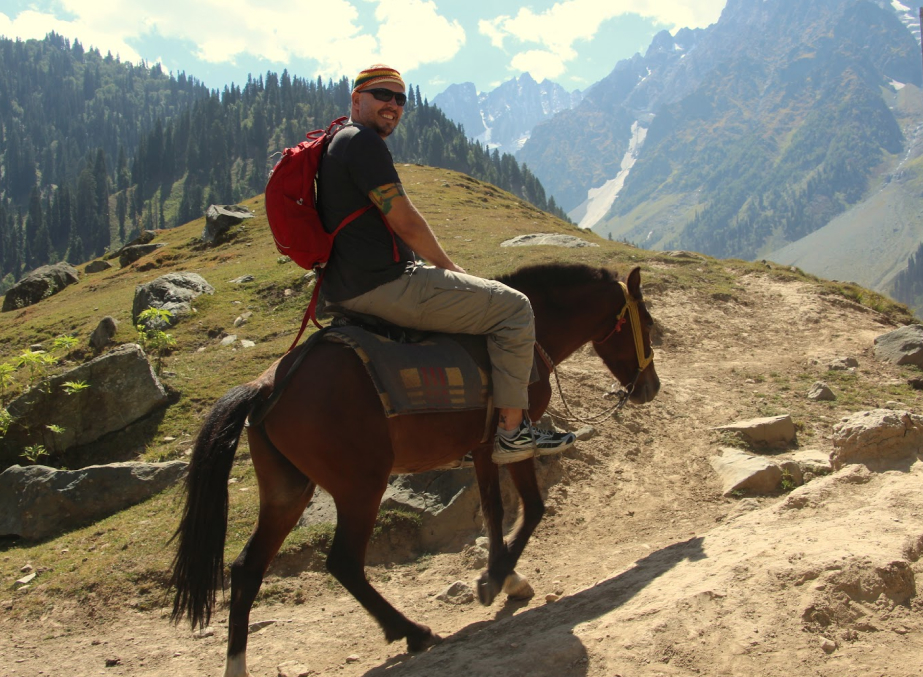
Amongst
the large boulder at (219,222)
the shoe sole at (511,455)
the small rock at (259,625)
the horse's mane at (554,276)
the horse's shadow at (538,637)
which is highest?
the large boulder at (219,222)

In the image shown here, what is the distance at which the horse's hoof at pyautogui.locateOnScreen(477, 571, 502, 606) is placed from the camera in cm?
576

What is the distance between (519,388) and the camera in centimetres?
528

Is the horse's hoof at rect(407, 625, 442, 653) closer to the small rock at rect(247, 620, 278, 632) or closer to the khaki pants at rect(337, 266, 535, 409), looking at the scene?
the small rock at rect(247, 620, 278, 632)

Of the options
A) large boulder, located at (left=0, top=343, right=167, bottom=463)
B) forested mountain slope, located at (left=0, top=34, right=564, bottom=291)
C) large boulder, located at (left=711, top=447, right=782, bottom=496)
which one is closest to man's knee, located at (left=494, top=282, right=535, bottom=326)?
large boulder, located at (left=711, top=447, right=782, bottom=496)

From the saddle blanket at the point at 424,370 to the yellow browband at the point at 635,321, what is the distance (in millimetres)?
1988

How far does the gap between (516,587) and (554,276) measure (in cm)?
282

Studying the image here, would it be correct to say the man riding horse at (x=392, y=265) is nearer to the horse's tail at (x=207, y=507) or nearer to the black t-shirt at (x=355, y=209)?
the black t-shirt at (x=355, y=209)

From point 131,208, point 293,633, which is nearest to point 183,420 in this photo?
point 293,633

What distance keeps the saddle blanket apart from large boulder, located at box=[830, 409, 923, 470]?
4438 mm

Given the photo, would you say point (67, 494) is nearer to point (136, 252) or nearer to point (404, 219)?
point (404, 219)

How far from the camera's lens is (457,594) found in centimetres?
619

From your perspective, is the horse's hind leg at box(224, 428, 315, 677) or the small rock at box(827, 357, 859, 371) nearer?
the horse's hind leg at box(224, 428, 315, 677)

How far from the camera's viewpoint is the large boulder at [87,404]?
9375 mm

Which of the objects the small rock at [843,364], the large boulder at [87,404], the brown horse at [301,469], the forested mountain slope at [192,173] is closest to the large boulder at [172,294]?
the large boulder at [87,404]
